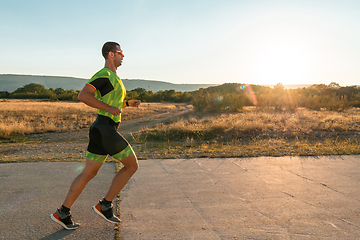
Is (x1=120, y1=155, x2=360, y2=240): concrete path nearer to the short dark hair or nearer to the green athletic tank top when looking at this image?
the green athletic tank top

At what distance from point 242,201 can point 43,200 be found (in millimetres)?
2711

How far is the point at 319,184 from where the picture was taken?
423 cm

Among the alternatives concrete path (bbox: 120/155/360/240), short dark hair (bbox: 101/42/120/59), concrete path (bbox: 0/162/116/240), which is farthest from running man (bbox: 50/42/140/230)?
concrete path (bbox: 120/155/360/240)

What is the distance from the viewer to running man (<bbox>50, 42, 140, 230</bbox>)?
2449 millimetres

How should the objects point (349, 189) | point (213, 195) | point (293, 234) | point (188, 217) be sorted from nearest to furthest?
1. point (293, 234)
2. point (188, 217)
3. point (213, 195)
4. point (349, 189)

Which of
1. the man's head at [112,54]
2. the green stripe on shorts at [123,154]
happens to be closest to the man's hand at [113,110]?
the green stripe on shorts at [123,154]

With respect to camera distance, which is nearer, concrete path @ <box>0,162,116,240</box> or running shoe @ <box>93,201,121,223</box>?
concrete path @ <box>0,162,116,240</box>

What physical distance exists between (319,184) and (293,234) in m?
2.00

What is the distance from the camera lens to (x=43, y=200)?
11.0 ft

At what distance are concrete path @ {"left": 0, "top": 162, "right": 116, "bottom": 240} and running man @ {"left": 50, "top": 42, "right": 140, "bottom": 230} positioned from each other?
0.17m

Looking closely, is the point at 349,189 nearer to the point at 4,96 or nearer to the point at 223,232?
the point at 223,232

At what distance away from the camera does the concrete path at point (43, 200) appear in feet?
8.44

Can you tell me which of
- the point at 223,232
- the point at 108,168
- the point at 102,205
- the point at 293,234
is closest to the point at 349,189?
the point at 293,234

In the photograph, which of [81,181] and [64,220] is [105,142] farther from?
[64,220]
